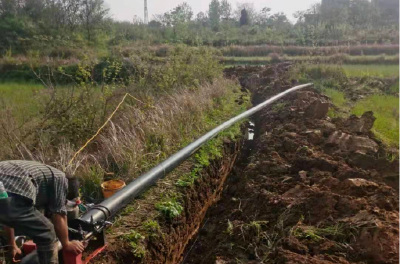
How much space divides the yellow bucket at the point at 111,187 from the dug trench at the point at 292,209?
0.42 m

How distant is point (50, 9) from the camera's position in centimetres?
3284

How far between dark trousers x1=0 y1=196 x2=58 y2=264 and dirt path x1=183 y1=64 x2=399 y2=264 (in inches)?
61.6

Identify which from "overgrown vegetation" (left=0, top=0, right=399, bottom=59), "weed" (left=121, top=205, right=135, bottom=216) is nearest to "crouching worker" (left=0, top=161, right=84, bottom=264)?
"weed" (left=121, top=205, right=135, bottom=216)

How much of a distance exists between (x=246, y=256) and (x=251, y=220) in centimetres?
70

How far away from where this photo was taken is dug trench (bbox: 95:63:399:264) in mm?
3293

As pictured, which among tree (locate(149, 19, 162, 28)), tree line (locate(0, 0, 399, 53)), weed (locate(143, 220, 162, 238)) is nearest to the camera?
weed (locate(143, 220, 162, 238))

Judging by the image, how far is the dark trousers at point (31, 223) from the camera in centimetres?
262

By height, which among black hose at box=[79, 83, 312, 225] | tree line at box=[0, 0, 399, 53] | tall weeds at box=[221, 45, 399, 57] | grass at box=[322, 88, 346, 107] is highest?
tree line at box=[0, 0, 399, 53]

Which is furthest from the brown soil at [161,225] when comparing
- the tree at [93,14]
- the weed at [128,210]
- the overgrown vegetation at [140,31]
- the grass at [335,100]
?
the tree at [93,14]

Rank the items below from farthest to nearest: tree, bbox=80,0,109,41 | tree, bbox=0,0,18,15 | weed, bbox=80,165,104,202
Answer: tree, bbox=80,0,109,41 < tree, bbox=0,0,18,15 < weed, bbox=80,165,104,202

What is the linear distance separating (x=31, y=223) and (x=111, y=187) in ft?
6.27

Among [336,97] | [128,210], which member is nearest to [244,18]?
[336,97]

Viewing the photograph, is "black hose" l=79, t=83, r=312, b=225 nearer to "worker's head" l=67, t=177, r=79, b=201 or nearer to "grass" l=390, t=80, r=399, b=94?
"worker's head" l=67, t=177, r=79, b=201

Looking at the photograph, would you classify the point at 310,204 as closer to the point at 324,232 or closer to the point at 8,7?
the point at 324,232
